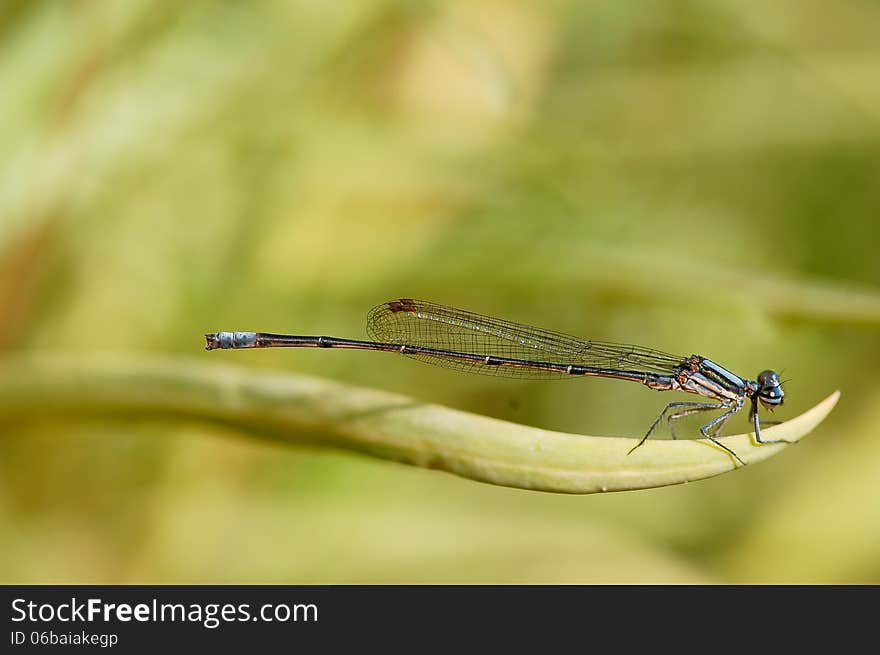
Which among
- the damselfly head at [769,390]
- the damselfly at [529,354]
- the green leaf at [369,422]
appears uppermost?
the damselfly at [529,354]

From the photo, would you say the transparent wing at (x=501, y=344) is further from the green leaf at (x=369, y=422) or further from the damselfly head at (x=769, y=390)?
the green leaf at (x=369, y=422)

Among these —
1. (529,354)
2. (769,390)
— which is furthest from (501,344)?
(769,390)

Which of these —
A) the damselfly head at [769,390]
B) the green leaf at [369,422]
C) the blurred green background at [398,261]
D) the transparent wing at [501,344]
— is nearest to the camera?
the green leaf at [369,422]

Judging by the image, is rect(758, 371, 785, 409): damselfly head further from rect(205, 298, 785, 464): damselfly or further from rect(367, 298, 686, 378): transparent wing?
rect(367, 298, 686, 378): transparent wing

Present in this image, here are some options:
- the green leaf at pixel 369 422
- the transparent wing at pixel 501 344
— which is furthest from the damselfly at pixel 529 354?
the green leaf at pixel 369 422

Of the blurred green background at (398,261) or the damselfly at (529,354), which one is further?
the damselfly at (529,354)

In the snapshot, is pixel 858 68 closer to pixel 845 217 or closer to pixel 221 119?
pixel 845 217

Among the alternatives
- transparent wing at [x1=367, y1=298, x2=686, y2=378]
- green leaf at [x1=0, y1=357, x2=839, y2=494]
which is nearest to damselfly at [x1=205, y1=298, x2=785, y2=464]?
transparent wing at [x1=367, y1=298, x2=686, y2=378]

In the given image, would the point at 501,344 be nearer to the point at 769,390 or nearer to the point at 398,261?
the point at 398,261
